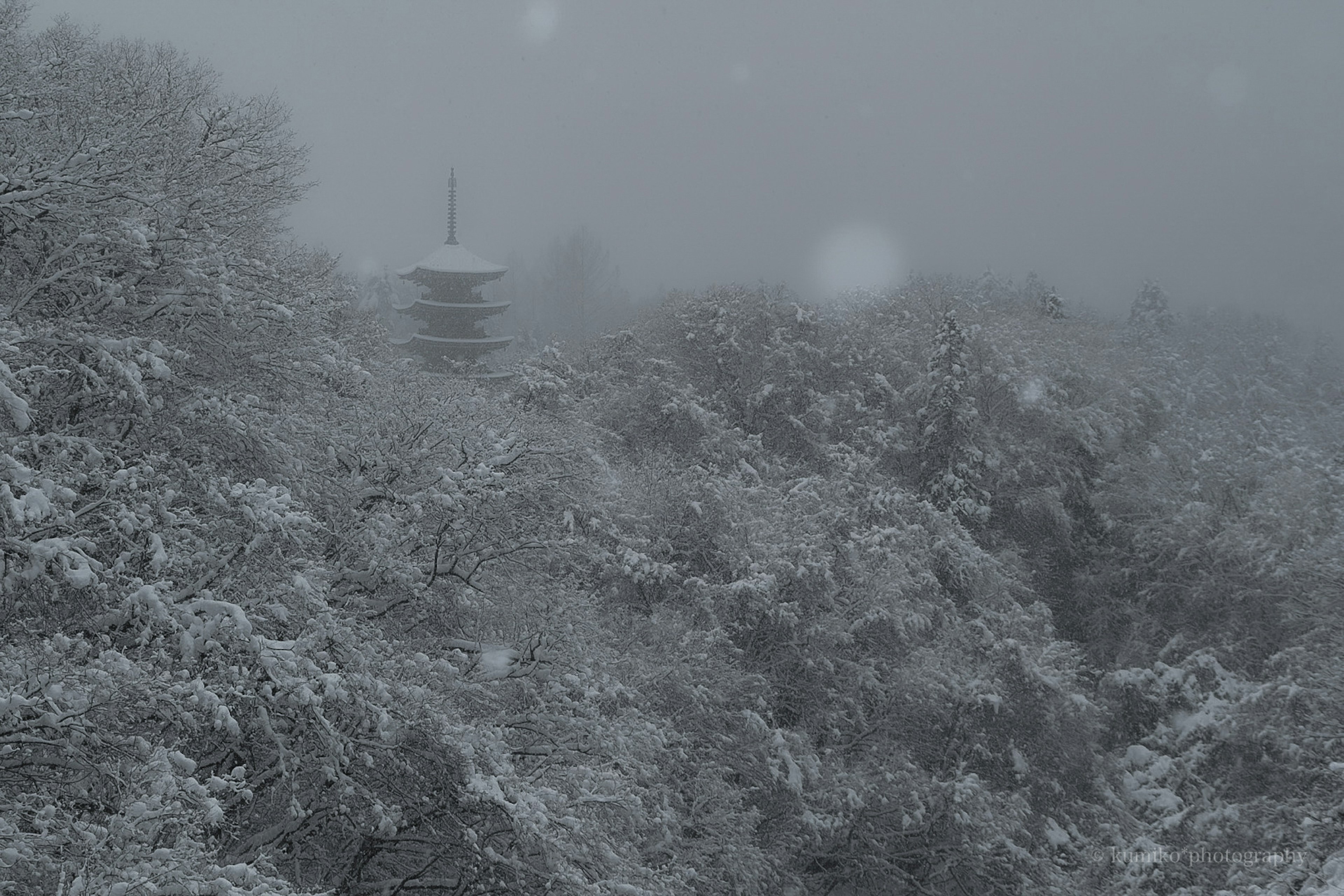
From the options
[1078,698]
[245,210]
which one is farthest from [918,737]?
[245,210]

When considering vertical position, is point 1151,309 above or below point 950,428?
above

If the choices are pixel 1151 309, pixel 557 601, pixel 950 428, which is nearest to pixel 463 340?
pixel 950 428

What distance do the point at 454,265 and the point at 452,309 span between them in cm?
190

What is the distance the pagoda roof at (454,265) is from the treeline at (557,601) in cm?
1600

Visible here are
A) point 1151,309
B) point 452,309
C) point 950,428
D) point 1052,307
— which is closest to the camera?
point 950,428

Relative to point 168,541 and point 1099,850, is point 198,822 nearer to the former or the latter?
point 168,541

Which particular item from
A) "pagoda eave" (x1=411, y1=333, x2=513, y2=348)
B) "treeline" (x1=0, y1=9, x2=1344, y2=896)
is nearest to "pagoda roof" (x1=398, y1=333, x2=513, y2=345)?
"pagoda eave" (x1=411, y1=333, x2=513, y2=348)

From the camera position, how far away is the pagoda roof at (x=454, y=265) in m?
38.4

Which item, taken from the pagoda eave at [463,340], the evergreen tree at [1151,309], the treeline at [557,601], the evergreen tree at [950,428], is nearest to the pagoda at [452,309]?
the pagoda eave at [463,340]

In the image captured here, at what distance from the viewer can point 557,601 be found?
10.2 metres

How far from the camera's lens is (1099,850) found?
49.0 ft

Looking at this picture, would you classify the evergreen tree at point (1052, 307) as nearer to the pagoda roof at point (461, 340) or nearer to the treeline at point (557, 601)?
the treeline at point (557, 601)

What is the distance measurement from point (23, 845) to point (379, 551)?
11.9 ft

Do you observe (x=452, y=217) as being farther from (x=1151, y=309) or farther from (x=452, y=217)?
(x=1151, y=309)
